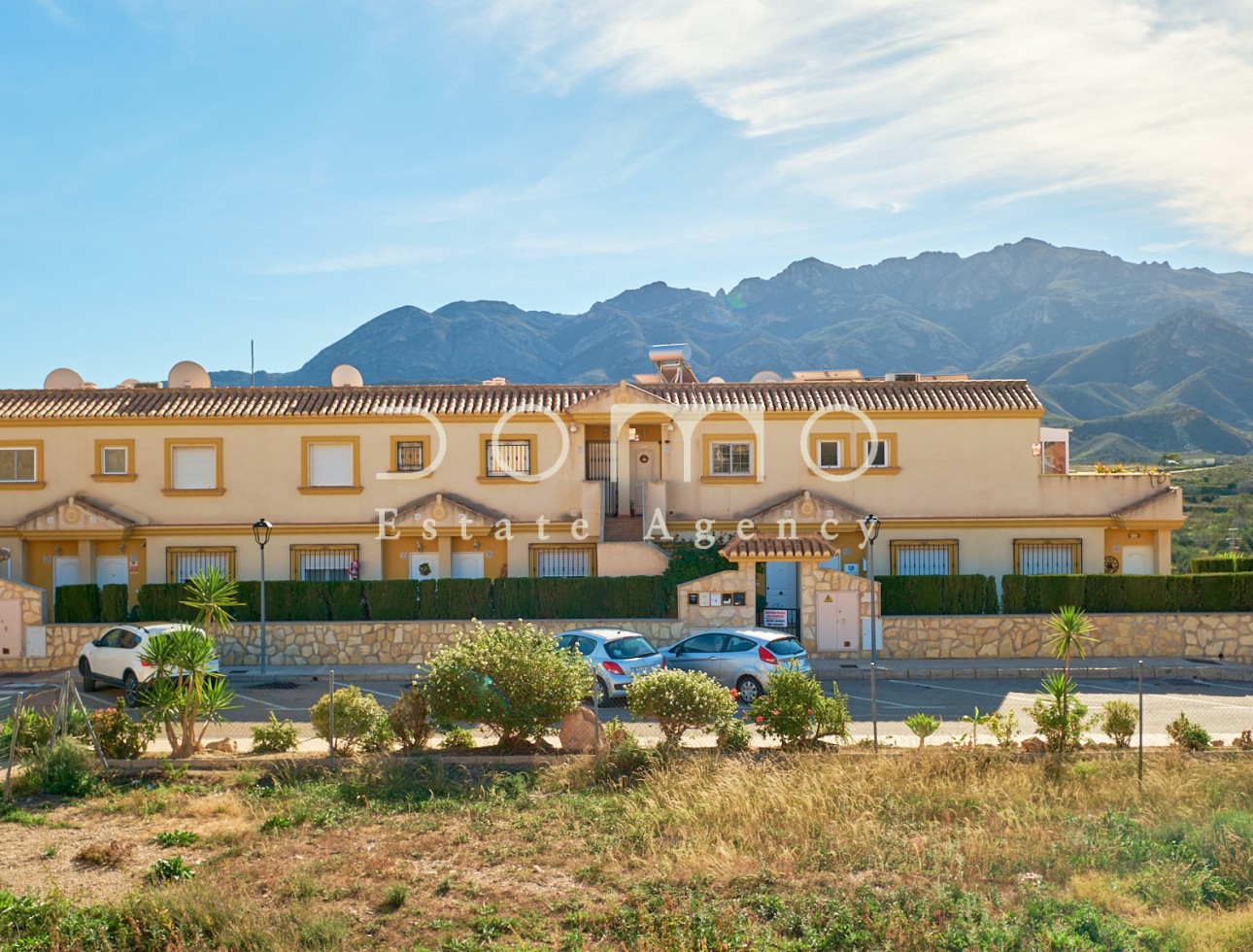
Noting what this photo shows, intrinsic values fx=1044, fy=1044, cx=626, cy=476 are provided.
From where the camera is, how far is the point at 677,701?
14.4 meters

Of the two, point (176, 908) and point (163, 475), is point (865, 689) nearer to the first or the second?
point (176, 908)

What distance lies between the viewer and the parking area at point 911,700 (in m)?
16.9

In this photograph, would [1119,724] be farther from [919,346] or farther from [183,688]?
[919,346]

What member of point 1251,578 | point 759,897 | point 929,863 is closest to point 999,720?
point 929,863

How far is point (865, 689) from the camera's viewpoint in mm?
21141

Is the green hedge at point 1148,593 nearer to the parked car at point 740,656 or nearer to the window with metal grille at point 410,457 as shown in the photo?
the parked car at point 740,656

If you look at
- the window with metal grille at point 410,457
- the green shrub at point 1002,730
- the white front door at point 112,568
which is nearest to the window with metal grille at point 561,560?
the window with metal grille at point 410,457

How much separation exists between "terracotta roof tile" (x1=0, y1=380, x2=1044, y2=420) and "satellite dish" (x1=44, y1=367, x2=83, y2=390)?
1.33m

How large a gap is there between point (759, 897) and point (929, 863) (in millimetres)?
1899

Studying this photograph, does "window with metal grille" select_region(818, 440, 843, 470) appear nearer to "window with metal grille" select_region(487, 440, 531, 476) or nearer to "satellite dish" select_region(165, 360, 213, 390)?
"window with metal grille" select_region(487, 440, 531, 476)

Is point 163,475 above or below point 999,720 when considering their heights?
above

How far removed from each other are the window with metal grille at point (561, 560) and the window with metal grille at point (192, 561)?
8703 mm

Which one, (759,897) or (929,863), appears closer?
(759,897)

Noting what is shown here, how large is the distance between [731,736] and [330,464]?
19170 millimetres
